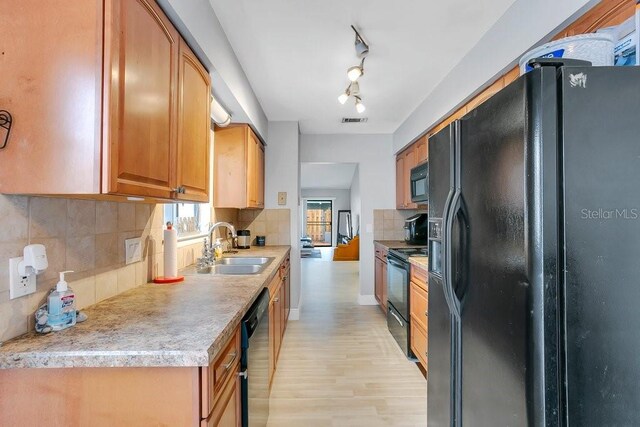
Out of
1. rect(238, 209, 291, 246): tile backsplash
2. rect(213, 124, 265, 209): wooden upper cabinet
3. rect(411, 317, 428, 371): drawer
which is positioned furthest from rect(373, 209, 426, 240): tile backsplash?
rect(213, 124, 265, 209): wooden upper cabinet

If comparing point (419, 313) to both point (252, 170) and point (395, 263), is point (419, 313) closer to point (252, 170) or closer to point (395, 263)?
point (395, 263)

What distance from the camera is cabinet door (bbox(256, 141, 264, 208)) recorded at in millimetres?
3377

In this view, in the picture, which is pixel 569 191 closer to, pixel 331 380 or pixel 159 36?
pixel 159 36

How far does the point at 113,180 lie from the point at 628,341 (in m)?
1.41

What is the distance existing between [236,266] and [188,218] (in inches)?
20.7

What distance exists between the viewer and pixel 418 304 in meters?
2.46

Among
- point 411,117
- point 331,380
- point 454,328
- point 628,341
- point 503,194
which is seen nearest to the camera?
point 628,341

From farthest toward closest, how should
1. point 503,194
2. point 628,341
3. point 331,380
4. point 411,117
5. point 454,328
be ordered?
1. point 411,117
2. point 331,380
3. point 454,328
4. point 503,194
5. point 628,341

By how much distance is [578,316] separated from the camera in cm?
76

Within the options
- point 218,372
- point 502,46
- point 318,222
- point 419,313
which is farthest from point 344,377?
point 318,222

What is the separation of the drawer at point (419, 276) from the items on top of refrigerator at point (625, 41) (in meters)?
A: 1.60

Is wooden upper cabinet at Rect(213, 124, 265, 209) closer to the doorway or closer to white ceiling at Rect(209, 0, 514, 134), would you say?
white ceiling at Rect(209, 0, 514, 134)

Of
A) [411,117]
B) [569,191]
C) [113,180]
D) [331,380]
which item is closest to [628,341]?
[569,191]

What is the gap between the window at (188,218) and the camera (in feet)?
7.18
